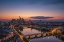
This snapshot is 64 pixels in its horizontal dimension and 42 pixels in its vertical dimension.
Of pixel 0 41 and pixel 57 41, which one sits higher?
pixel 0 41

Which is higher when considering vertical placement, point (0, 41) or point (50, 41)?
point (0, 41)

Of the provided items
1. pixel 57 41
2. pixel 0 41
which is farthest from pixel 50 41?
pixel 0 41

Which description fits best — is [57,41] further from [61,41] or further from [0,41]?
[0,41]

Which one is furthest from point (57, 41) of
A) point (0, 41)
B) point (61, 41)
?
point (0, 41)

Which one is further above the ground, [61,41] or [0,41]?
[0,41]

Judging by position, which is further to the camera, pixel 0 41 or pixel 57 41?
pixel 57 41

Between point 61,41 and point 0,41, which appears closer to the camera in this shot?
point 0,41

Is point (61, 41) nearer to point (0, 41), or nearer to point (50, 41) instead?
point (50, 41)
